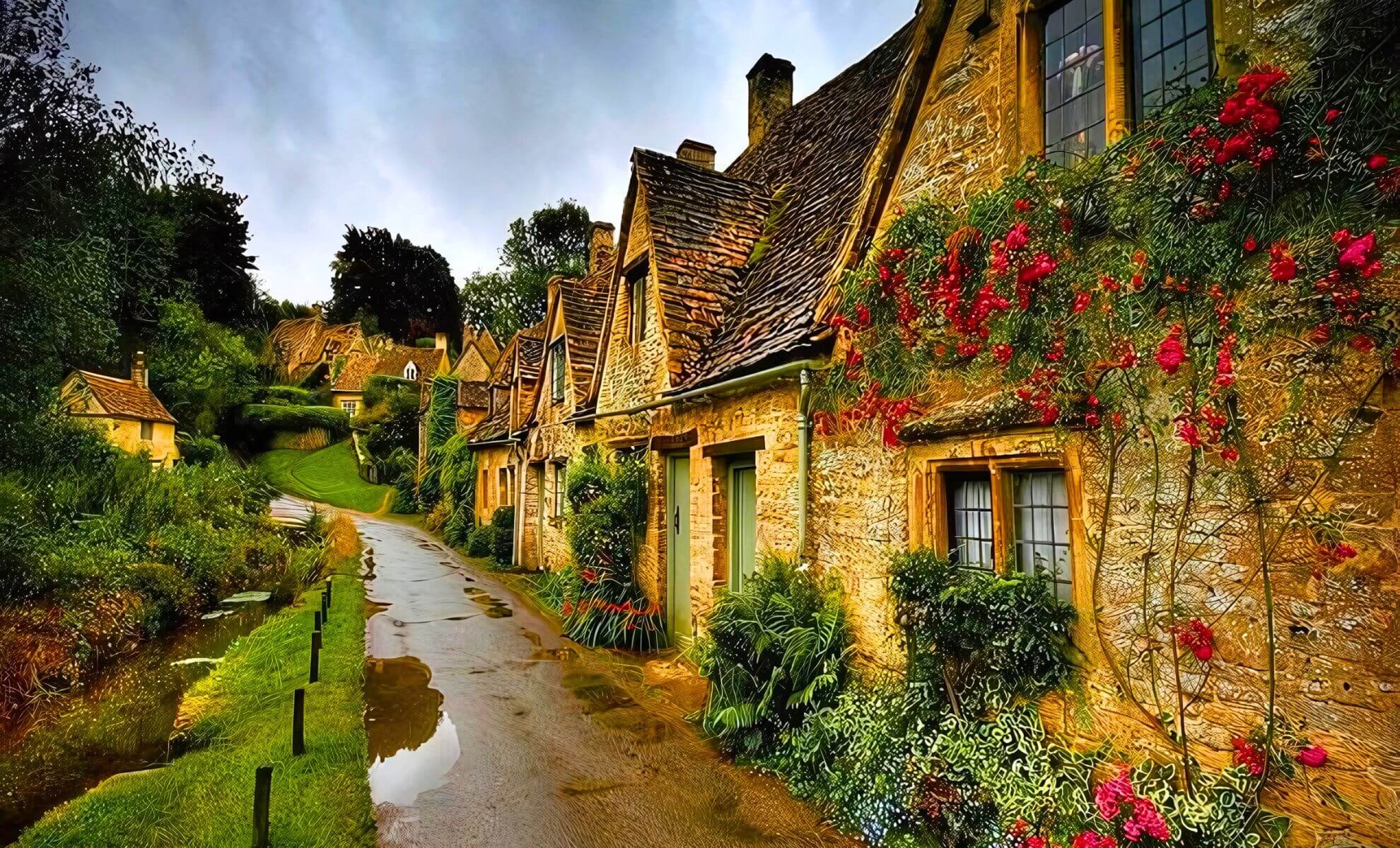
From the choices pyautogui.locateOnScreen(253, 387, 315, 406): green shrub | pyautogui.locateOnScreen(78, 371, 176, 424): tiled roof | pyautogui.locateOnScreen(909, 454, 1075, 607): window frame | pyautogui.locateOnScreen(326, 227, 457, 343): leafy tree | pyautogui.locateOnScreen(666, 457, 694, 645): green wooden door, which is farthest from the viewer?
pyautogui.locateOnScreen(326, 227, 457, 343): leafy tree

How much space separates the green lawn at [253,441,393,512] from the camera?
116ft

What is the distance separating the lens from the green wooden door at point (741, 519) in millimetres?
Answer: 8352

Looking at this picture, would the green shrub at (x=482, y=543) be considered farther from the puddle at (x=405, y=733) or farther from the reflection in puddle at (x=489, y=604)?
the puddle at (x=405, y=733)

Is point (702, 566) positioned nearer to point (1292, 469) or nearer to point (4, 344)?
point (1292, 469)

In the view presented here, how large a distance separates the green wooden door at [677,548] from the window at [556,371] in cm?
619

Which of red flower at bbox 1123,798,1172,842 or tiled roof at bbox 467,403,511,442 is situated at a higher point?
tiled roof at bbox 467,403,511,442

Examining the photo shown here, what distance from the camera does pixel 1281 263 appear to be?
3074 mm

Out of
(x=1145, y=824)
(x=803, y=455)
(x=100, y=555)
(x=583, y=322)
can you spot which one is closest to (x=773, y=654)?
(x=803, y=455)

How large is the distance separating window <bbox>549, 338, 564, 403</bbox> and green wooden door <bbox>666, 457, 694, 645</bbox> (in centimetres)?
619

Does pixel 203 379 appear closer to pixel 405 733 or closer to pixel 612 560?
pixel 612 560

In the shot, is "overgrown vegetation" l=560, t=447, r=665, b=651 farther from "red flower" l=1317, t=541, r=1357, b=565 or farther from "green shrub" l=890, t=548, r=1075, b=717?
"red flower" l=1317, t=541, r=1357, b=565

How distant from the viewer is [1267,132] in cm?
314

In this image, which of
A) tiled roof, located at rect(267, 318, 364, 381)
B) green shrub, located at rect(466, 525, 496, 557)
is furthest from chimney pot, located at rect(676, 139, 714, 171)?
tiled roof, located at rect(267, 318, 364, 381)

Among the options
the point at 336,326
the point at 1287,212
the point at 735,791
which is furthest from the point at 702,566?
the point at 336,326
